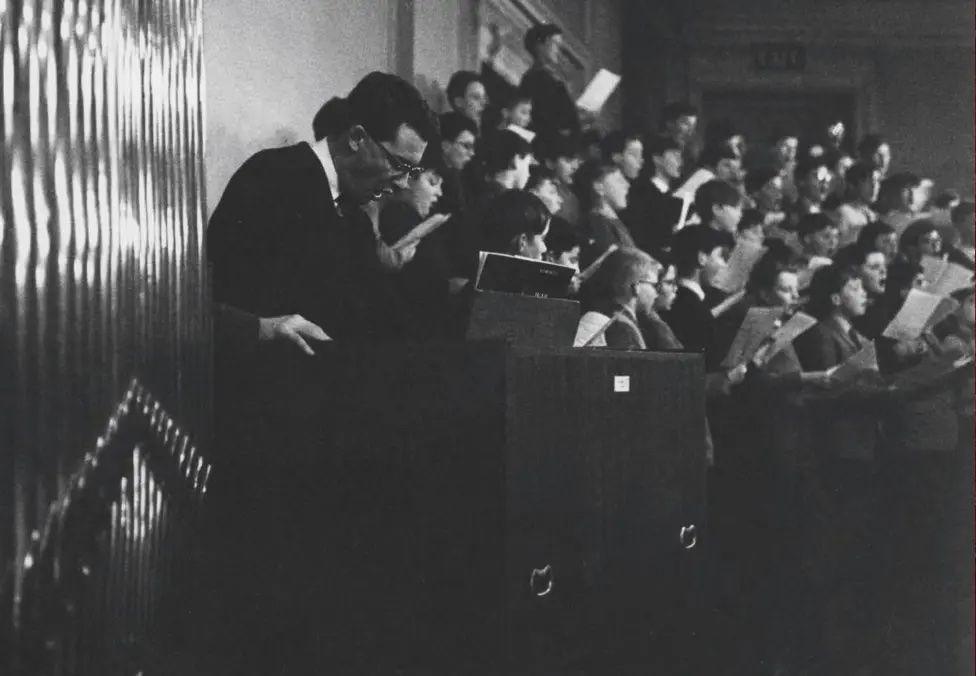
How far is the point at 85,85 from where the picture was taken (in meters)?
1.75

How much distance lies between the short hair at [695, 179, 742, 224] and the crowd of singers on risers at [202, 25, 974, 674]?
0.01 meters

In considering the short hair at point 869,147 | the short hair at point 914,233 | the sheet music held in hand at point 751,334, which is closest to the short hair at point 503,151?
the sheet music held in hand at point 751,334

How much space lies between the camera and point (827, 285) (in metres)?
5.17

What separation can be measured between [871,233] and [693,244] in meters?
1.32

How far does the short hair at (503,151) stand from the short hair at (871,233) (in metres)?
2.19

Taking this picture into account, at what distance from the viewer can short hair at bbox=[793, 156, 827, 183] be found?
7121mm

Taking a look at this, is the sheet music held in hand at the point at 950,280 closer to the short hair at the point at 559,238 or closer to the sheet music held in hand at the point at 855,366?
the sheet music held in hand at the point at 855,366

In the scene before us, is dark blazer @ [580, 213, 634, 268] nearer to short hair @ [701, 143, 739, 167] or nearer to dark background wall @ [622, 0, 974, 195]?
short hair @ [701, 143, 739, 167]

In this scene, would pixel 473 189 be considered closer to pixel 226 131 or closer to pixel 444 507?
pixel 226 131

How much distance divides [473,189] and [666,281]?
2.79 feet

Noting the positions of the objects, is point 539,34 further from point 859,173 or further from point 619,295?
point 859,173

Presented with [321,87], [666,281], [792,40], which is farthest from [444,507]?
[792,40]

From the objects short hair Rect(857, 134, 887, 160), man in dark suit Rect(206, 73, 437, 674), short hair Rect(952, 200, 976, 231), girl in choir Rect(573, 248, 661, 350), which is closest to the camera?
man in dark suit Rect(206, 73, 437, 674)

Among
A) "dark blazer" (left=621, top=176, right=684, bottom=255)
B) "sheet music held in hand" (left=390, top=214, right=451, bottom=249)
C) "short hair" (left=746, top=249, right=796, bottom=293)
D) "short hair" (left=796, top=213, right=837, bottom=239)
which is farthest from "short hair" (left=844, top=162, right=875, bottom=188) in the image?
"sheet music held in hand" (left=390, top=214, right=451, bottom=249)
